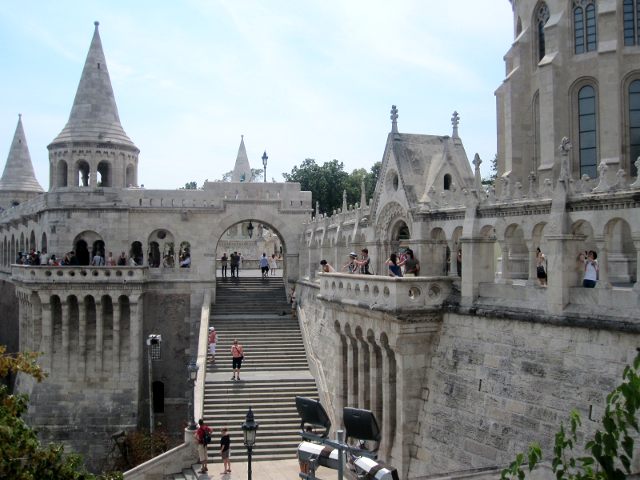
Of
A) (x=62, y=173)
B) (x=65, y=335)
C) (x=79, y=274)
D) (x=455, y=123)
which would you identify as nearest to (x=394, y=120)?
(x=455, y=123)

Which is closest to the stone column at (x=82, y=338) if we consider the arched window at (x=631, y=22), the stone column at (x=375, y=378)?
Result: the stone column at (x=375, y=378)

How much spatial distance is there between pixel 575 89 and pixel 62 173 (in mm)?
25805

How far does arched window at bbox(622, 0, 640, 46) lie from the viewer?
20781 millimetres

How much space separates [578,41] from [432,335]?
1110 cm

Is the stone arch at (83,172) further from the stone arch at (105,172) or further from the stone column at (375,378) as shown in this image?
the stone column at (375,378)

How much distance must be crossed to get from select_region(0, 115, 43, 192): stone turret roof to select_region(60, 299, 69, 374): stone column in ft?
89.8

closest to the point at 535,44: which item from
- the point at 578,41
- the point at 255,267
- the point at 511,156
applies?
the point at 578,41

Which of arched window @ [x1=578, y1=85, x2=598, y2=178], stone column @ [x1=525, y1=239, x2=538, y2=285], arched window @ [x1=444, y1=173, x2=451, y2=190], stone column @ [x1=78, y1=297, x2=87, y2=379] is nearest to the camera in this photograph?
stone column @ [x1=525, y1=239, x2=538, y2=285]

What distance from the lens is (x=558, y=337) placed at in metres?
13.1

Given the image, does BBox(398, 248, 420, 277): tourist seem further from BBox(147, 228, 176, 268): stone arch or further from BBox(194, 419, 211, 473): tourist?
BBox(147, 228, 176, 268): stone arch

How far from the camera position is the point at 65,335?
31.8 meters

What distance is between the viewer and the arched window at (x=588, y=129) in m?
21.8

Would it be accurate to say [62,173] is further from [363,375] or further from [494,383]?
[494,383]

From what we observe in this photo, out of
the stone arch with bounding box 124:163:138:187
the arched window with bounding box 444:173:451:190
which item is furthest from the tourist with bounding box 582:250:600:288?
the stone arch with bounding box 124:163:138:187
